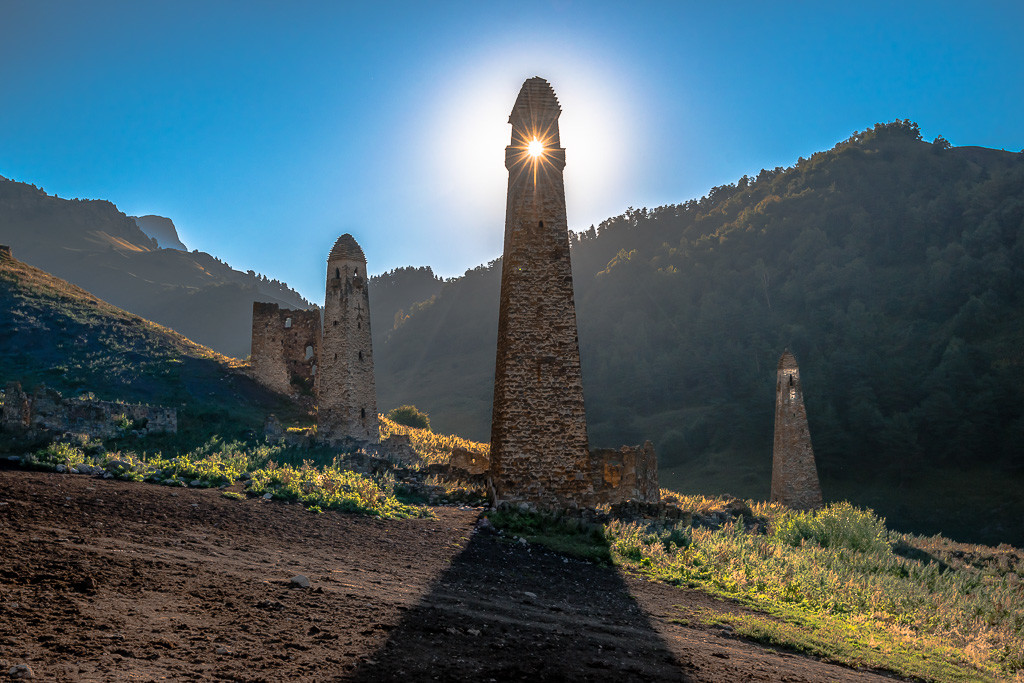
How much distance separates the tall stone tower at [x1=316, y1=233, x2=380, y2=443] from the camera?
2427cm

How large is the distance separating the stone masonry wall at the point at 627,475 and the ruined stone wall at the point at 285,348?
16.9m

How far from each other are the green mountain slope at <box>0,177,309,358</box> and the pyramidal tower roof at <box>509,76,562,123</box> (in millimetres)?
83545

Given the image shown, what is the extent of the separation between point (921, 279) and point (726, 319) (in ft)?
56.6

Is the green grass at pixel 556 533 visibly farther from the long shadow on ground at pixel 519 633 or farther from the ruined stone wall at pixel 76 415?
the ruined stone wall at pixel 76 415

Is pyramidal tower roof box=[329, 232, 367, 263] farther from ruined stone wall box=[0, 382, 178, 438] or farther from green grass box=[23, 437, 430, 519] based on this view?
green grass box=[23, 437, 430, 519]

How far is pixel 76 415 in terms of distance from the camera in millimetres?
16375

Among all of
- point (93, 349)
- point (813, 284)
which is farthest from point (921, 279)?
point (93, 349)

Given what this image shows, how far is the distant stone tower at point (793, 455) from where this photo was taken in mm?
22062

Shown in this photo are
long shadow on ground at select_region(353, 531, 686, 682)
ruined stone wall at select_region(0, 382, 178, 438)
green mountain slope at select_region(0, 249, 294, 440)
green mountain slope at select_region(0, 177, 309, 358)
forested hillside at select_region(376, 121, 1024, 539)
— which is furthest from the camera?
green mountain slope at select_region(0, 177, 309, 358)

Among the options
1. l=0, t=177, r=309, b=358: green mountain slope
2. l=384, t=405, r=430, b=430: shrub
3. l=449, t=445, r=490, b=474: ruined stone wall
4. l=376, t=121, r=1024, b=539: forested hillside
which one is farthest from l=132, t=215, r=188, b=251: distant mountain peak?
l=449, t=445, r=490, b=474: ruined stone wall

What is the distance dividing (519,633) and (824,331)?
197 feet

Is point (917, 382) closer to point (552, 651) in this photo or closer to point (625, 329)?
point (625, 329)

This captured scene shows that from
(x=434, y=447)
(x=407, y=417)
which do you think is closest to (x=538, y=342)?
(x=434, y=447)

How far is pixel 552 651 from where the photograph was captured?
17.1 ft
